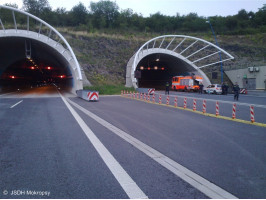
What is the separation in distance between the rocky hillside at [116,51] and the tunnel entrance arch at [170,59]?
90.6 inches

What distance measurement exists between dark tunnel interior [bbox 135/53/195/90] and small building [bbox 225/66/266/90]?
848cm

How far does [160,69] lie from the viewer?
2451 inches

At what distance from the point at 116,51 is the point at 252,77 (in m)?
26.6

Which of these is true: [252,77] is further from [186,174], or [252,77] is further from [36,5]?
[36,5]

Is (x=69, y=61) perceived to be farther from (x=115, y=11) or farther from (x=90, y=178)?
(x=115, y=11)

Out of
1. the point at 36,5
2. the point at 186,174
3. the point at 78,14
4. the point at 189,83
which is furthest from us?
the point at 36,5

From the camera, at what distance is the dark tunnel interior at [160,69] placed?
4901 centimetres

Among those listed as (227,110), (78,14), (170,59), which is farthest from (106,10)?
(227,110)

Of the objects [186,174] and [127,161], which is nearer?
[186,174]

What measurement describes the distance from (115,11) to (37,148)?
317 feet

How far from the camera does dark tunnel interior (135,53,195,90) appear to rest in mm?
49013

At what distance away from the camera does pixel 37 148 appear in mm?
7105

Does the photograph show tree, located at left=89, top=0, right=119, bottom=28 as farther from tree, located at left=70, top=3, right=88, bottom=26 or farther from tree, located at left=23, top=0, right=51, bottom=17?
tree, located at left=23, top=0, right=51, bottom=17

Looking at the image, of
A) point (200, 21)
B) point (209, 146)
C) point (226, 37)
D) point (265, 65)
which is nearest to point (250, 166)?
point (209, 146)
